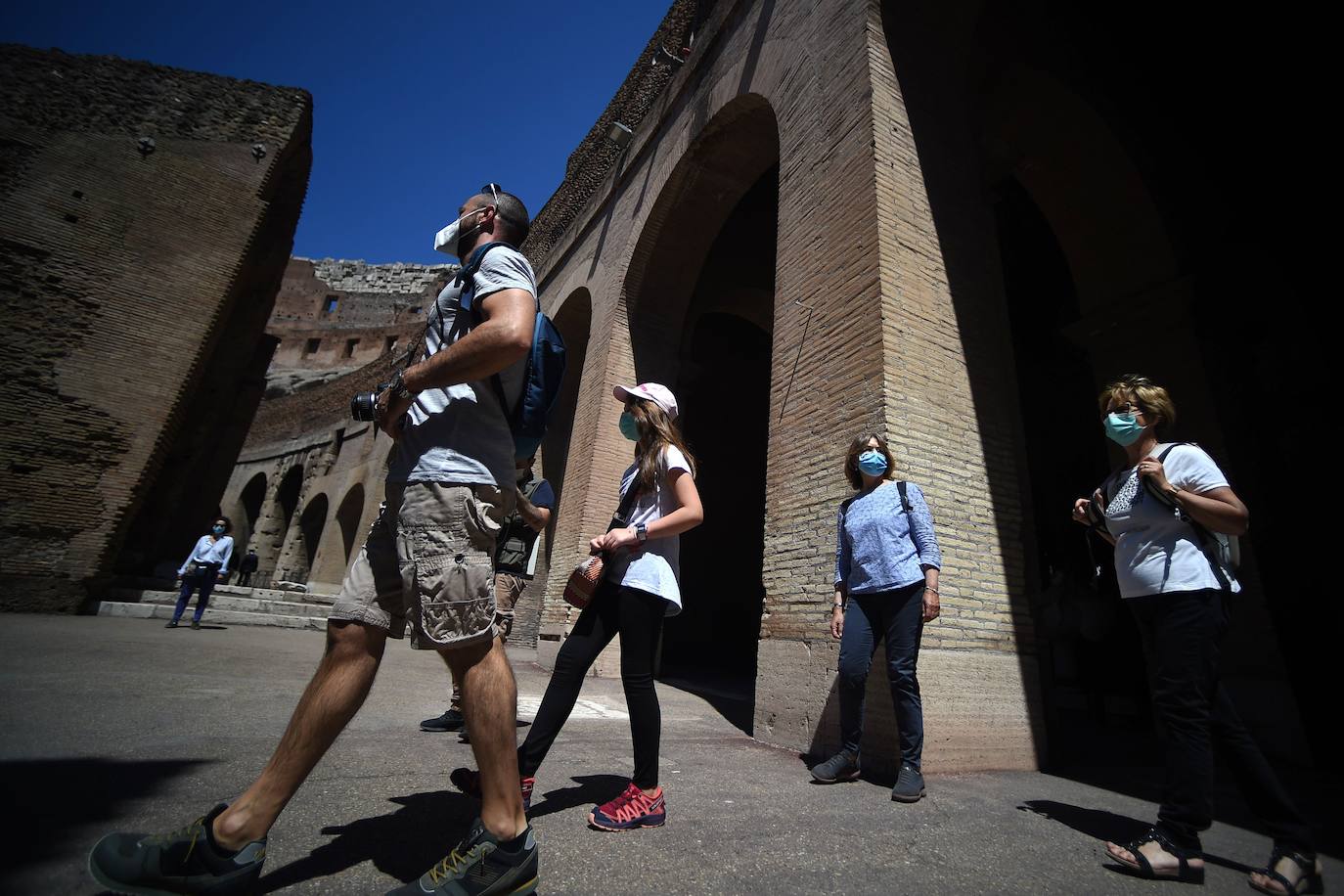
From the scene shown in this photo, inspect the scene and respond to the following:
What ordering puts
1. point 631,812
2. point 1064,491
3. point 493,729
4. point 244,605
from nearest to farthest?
point 493,729 → point 631,812 → point 1064,491 → point 244,605

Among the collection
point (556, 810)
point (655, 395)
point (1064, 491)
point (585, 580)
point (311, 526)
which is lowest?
point (556, 810)

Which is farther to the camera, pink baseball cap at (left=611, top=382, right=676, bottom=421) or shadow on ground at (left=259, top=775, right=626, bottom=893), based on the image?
pink baseball cap at (left=611, top=382, right=676, bottom=421)

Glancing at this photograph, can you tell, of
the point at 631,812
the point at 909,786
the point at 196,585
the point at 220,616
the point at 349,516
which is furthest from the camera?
the point at 349,516

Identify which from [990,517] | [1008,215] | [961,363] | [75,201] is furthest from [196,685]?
[75,201]

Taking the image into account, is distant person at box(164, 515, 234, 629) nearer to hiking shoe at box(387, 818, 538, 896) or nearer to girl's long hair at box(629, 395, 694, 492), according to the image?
girl's long hair at box(629, 395, 694, 492)

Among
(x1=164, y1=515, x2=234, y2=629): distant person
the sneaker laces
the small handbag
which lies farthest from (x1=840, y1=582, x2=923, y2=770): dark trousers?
(x1=164, y1=515, x2=234, y2=629): distant person

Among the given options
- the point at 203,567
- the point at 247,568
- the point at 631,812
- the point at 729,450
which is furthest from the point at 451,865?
the point at 247,568

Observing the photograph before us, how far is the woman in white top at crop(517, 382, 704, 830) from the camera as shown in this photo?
1951 millimetres

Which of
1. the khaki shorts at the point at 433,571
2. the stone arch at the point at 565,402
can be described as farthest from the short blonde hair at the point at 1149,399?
the stone arch at the point at 565,402

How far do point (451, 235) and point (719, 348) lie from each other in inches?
461

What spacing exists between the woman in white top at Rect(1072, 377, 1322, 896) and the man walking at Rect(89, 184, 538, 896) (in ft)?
6.84

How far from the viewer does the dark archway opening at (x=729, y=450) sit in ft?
35.1

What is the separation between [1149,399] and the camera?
7.70ft

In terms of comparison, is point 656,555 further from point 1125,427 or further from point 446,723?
point 446,723
